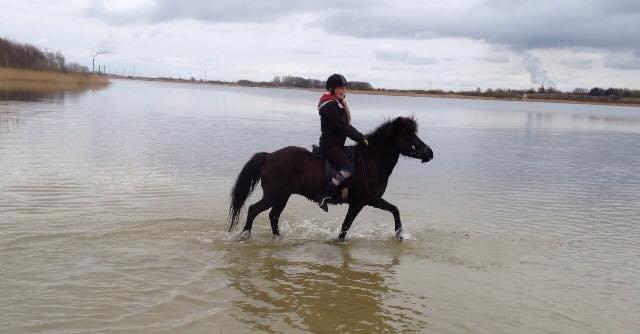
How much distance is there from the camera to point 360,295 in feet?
18.4

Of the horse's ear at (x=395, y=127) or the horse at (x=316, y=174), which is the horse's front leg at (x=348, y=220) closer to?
the horse at (x=316, y=174)

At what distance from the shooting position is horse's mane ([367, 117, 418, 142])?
25.3ft

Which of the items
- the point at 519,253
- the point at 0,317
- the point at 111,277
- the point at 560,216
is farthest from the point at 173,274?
the point at 560,216

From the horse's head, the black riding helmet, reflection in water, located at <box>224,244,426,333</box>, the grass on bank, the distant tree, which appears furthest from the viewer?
the distant tree

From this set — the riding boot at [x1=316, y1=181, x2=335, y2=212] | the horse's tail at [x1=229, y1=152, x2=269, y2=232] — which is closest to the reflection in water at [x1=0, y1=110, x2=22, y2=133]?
the horse's tail at [x1=229, y1=152, x2=269, y2=232]

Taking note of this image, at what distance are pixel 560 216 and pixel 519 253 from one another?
2.99 m

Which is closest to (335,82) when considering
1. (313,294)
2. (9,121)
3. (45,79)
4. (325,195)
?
(325,195)

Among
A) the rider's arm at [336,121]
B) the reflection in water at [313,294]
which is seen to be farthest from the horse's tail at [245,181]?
the rider's arm at [336,121]

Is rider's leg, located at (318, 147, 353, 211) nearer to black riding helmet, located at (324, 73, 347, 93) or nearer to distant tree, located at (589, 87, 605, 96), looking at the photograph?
black riding helmet, located at (324, 73, 347, 93)

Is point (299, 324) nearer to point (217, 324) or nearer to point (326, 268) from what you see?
point (217, 324)

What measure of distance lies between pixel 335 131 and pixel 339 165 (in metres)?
0.47

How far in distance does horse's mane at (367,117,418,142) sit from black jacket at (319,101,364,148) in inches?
11.8

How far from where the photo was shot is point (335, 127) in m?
7.46

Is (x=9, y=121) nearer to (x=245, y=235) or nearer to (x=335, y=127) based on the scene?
(x=245, y=235)
